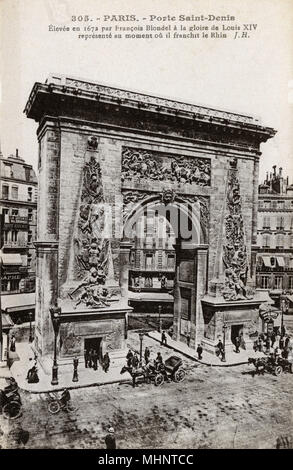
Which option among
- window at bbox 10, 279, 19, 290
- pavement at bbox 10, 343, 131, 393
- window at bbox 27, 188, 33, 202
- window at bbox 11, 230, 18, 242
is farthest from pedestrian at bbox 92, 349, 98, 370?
window at bbox 27, 188, 33, 202

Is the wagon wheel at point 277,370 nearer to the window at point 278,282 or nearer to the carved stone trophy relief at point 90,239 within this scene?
the carved stone trophy relief at point 90,239

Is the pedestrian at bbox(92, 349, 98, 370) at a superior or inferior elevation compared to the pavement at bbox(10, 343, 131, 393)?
superior

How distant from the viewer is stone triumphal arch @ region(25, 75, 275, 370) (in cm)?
1479

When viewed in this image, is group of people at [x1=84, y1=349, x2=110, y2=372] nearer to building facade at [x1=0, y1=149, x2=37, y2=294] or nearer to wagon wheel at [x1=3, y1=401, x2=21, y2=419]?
wagon wheel at [x1=3, y1=401, x2=21, y2=419]

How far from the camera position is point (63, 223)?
1489cm

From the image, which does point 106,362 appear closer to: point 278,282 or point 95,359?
point 95,359

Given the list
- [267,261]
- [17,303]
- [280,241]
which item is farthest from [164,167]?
[267,261]

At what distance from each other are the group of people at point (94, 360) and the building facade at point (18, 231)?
9925 mm

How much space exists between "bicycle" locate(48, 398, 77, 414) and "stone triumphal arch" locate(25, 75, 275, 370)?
2.64 m

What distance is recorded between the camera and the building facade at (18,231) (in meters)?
23.5

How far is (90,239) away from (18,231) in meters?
11.7

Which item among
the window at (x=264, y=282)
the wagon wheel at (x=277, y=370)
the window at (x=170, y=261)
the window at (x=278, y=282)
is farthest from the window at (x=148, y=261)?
the wagon wheel at (x=277, y=370)

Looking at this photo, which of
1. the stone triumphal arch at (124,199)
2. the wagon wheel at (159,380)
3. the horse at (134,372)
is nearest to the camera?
the horse at (134,372)

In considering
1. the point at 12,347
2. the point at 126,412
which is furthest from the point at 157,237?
the point at 126,412
